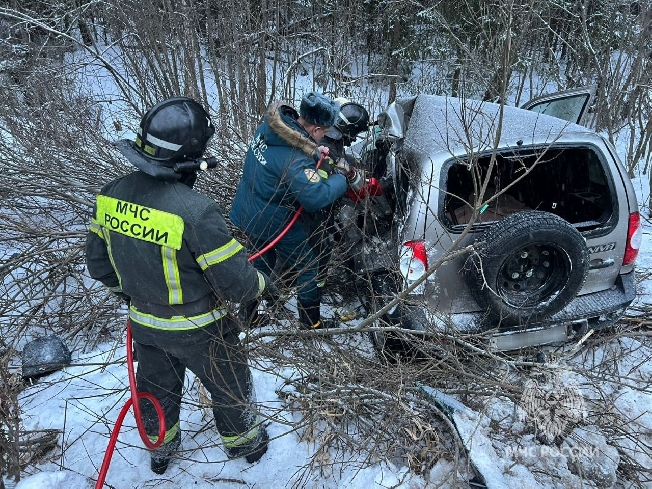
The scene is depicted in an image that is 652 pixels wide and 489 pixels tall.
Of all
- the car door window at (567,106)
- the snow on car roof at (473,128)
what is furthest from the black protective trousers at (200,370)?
the car door window at (567,106)

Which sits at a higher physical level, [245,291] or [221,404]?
[245,291]

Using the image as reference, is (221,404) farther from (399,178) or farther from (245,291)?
(399,178)

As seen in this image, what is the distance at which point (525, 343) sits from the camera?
10.5 feet

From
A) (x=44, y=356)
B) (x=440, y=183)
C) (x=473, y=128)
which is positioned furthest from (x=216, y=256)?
(x=44, y=356)

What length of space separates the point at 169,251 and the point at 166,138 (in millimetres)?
499

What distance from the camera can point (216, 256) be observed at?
6.82ft

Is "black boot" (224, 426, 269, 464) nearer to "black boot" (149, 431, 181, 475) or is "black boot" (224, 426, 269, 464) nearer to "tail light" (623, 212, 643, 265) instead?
"black boot" (149, 431, 181, 475)

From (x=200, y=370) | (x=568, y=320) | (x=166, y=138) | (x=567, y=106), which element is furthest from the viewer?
(x=567, y=106)

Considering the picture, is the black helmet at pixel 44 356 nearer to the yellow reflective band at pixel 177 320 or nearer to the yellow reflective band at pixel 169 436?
the yellow reflective band at pixel 169 436

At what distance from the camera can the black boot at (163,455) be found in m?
2.62

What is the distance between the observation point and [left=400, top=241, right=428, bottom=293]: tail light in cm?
297

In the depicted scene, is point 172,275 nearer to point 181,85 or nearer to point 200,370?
point 200,370

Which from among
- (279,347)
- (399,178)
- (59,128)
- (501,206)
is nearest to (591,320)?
(501,206)

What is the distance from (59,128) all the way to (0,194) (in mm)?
1267
